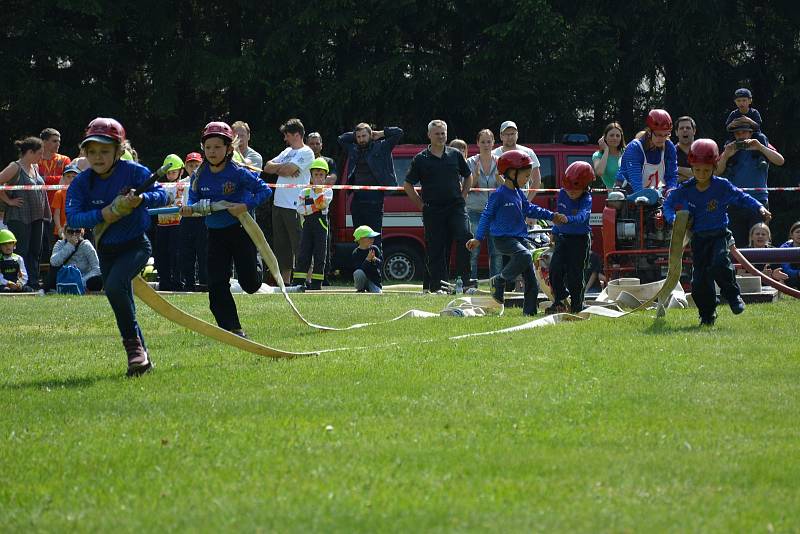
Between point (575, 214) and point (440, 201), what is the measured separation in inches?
149

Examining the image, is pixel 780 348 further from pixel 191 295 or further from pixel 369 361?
pixel 191 295

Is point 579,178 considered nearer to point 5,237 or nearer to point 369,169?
point 369,169

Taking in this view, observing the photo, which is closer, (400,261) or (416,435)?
(416,435)

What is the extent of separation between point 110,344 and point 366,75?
14528 millimetres

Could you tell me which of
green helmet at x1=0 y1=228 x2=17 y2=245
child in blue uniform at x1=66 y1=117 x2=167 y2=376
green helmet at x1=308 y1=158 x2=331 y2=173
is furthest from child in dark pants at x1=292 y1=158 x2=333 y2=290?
child in blue uniform at x1=66 y1=117 x2=167 y2=376

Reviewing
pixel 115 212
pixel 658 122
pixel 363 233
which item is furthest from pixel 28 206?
pixel 115 212

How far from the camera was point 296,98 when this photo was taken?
80.4 ft

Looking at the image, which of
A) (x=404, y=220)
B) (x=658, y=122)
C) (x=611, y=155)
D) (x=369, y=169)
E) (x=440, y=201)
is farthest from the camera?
(x=404, y=220)

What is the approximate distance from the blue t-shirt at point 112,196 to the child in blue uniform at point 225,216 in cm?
145

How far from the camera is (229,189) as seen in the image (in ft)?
35.1

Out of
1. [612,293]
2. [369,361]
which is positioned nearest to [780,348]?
[369,361]

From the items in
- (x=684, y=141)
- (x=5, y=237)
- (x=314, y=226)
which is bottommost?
(x=5, y=237)

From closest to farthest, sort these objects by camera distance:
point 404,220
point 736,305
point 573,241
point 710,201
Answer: point 710,201, point 736,305, point 573,241, point 404,220

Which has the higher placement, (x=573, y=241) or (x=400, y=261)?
(x=573, y=241)
